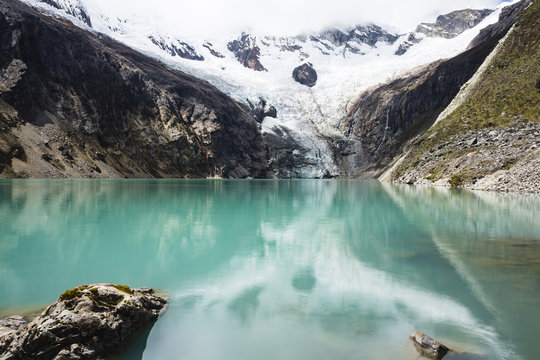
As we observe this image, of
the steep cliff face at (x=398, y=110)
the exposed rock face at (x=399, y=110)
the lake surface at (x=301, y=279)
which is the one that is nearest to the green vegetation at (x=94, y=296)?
the lake surface at (x=301, y=279)

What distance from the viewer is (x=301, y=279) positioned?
9250mm

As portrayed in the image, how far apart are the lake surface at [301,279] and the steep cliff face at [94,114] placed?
218ft

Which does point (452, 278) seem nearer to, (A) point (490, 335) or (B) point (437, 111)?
(A) point (490, 335)

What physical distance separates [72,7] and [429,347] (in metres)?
222

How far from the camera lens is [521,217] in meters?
19.2

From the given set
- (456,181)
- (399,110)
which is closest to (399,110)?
(399,110)

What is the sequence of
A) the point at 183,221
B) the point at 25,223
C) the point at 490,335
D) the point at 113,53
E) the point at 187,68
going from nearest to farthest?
the point at 490,335 → the point at 25,223 → the point at 183,221 → the point at 113,53 → the point at 187,68

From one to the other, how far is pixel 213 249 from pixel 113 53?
116 metres

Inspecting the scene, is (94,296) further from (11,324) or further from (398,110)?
(398,110)

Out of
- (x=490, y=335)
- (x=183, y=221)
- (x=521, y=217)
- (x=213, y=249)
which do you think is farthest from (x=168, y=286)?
(x=521, y=217)

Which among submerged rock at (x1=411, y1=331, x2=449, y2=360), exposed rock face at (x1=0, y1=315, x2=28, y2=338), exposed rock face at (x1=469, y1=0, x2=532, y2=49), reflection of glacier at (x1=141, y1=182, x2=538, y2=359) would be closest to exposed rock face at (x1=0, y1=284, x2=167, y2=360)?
exposed rock face at (x1=0, y1=315, x2=28, y2=338)

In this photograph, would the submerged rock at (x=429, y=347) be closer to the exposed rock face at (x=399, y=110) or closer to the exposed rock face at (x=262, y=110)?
the exposed rock face at (x=399, y=110)

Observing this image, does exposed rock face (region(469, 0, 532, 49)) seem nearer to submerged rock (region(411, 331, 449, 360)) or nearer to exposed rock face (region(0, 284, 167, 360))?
submerged rock (region(411, 331, 449, 360))

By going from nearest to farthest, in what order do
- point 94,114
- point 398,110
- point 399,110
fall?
point 94,114 → point 399,110 → point 398,110
